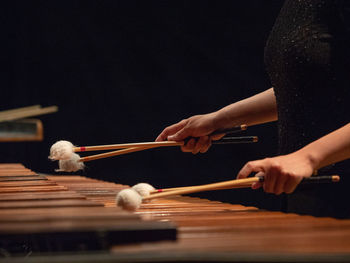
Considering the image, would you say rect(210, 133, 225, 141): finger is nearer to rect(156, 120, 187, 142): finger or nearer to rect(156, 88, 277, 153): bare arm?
rect(156, 88, 277, 153): bare arm

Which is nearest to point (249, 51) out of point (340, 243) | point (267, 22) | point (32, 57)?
point (267, 22)

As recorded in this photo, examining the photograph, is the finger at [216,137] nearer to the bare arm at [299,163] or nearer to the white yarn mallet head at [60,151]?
the white yarn mallet head at [60,151]

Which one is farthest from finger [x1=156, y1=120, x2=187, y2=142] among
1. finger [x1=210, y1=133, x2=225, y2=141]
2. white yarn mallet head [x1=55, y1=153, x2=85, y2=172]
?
white yarn mallet head [x1=55, y1=153, x2=85, y2=172]

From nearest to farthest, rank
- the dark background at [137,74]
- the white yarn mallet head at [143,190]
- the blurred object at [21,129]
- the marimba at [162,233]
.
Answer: the marimba at [162,233] < the white yarn mallet head at [143,190] < the dark background at [137,74] < the blurred object at [21,129]

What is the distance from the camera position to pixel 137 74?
3.78m

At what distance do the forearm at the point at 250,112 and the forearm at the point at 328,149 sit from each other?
0.64 m

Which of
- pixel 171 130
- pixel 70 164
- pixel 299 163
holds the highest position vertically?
pixel 171 130

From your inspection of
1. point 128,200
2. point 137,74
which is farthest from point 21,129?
point 128,200

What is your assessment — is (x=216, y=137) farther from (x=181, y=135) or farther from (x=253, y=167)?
(x=253, y=167)

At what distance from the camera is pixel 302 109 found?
1.66 metres

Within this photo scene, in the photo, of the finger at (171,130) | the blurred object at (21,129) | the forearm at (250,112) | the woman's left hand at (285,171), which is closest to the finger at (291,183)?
the woman's left hand at (285,171)

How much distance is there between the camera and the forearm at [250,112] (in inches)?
78.6

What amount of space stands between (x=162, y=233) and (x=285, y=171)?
44 centimetres

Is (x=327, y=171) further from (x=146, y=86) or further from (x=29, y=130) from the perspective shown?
(x=29, y=130)
